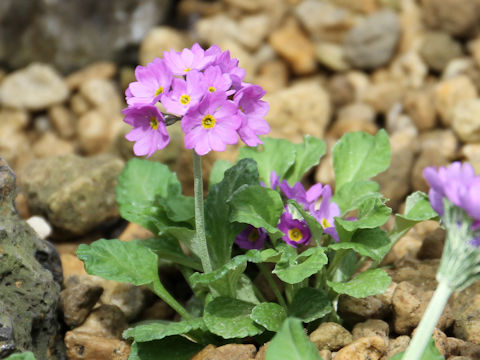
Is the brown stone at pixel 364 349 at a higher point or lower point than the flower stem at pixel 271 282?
higher

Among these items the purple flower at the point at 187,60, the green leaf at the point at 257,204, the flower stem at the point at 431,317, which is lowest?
the green leaf at the point at 257,204

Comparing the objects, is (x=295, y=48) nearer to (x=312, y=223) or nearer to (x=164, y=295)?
(x=312, y=223)

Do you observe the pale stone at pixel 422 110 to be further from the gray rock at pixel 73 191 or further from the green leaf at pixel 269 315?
the green leaf at pixel 269 315

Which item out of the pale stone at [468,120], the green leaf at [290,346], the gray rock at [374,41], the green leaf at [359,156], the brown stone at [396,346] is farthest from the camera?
the gray rock at [374,41]

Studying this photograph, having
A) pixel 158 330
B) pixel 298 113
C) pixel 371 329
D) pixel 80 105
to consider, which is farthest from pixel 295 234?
pixel 80 105

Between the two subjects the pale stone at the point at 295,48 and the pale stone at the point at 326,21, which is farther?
the pale stone at the point at 326,21

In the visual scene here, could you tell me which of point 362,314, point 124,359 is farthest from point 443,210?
point 124,359

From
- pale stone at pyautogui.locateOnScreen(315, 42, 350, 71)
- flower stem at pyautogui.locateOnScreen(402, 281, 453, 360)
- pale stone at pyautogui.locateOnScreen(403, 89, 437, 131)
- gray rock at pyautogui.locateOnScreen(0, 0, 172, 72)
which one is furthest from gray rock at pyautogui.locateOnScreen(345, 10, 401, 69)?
flower stem at pyautogui.locateOnScreen(402, 281, 453, 360)

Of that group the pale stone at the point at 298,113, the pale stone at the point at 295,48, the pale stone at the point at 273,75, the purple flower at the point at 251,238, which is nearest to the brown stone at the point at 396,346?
the purple flower at the point at 251,238
